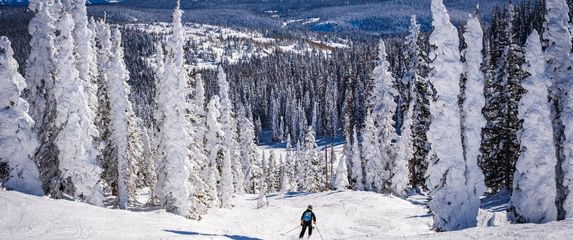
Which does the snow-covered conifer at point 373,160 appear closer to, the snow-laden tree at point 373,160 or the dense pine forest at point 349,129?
the snow-laden tree at point 373,160

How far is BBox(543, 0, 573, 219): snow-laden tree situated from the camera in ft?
63.8

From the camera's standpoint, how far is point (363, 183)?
4872 cm

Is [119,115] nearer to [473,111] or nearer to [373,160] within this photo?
[473,111]

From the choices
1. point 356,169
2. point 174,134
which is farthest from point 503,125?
point 174,134

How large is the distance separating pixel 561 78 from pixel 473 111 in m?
4.00

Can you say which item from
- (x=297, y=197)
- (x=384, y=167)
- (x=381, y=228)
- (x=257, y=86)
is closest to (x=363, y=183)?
(x=384, y=167)

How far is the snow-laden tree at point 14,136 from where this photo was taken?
72.1 feet

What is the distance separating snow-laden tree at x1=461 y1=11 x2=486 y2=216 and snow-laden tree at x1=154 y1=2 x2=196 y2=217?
16.8m

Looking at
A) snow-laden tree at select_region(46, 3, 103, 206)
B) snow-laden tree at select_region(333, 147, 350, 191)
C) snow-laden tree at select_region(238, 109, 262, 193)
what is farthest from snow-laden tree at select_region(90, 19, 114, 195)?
snow-laden tree at select_region(238, 109, 262, 193)

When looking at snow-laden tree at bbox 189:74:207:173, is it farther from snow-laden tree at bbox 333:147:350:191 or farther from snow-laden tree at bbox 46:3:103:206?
snow-laden tree at bbox 333:147:350:191

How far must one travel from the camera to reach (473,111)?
21.5 m

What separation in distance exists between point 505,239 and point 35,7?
85.2 feet

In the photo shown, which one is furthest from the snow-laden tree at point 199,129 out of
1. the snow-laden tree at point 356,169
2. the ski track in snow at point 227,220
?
the snow-laden tree at point 356,169

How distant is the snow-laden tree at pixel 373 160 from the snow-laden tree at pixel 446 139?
76.4 feet
